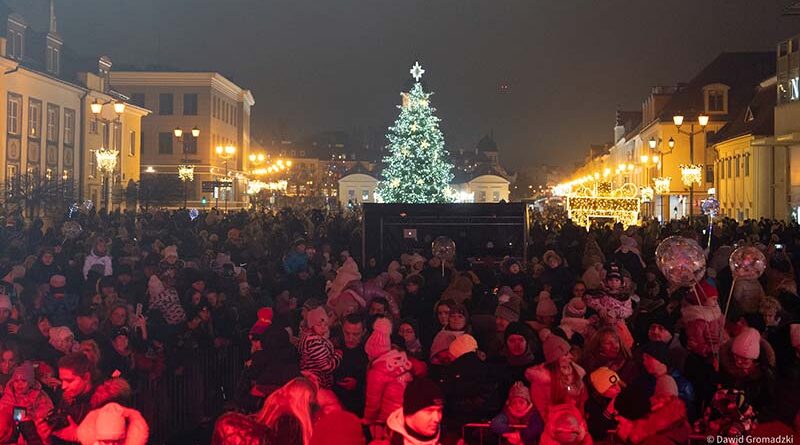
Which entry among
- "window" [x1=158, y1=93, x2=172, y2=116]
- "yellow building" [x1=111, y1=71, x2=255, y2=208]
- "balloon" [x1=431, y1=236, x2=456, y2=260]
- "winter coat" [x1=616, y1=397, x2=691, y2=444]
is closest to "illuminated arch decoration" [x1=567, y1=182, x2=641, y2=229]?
"balloon" [x1=431, y1=236, x2=456, y2=260]

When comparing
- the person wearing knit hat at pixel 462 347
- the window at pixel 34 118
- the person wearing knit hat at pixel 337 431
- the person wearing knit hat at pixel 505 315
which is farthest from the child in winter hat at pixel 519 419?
the window at pixel 34 118

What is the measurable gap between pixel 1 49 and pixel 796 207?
106 feet

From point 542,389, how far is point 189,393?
3674 millimetres

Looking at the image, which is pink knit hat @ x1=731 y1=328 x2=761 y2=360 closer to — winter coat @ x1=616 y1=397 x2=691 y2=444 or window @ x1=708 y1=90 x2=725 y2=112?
winter coat @ x1=616 y1=397 x2=691 y2=444

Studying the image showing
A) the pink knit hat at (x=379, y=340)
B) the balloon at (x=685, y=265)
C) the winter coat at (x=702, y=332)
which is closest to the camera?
the pink knit hat at (x=379, y=340)

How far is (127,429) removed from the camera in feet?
21.7

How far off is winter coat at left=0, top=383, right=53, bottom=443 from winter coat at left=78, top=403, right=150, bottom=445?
86cm

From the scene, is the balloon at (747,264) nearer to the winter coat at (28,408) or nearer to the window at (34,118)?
the winter coat at (28,408)

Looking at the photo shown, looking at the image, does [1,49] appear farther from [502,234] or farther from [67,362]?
[67,362]

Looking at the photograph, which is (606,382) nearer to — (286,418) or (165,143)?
(286,418)

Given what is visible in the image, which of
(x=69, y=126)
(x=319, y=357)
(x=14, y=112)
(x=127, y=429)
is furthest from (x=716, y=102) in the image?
(x=127, y=429)

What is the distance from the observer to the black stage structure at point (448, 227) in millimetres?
23438

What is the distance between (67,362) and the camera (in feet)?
25.3

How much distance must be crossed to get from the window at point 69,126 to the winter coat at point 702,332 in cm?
4793
